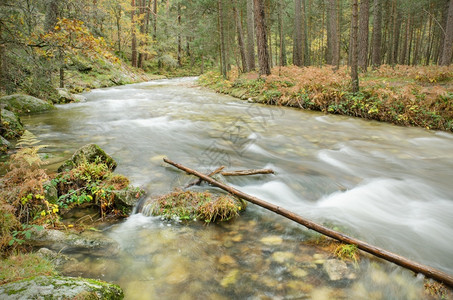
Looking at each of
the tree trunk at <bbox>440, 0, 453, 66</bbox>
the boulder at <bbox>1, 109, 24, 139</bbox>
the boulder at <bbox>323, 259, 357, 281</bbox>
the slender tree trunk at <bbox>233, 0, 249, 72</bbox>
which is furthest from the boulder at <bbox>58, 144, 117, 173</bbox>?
the tree trunk at <bbox>440, 0, 453, 66</bbox>

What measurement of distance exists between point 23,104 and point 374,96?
43.1 ft

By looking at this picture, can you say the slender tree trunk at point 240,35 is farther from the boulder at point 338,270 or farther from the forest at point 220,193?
the boulder at point 338,270

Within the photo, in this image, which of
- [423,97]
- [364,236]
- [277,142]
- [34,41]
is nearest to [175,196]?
[364,236]

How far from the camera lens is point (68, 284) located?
1.94 m

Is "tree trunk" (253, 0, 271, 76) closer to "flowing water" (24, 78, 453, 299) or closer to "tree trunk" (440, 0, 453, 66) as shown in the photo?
"flowing water" (24, 78, 453, 299)

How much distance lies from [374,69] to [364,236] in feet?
59.6

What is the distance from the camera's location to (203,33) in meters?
24.0

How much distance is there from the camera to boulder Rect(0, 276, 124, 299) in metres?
1.76

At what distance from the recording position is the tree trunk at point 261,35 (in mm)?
13578

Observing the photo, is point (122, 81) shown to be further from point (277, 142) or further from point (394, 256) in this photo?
point (394, 256)

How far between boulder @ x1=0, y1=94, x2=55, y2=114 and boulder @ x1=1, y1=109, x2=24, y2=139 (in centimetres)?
235

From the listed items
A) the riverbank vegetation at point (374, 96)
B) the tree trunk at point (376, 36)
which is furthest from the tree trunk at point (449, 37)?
the tree trunk at point (376, 36)

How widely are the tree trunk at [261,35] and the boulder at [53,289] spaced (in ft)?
46.8

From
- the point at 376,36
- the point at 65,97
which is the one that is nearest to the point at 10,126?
the point at 65,97
